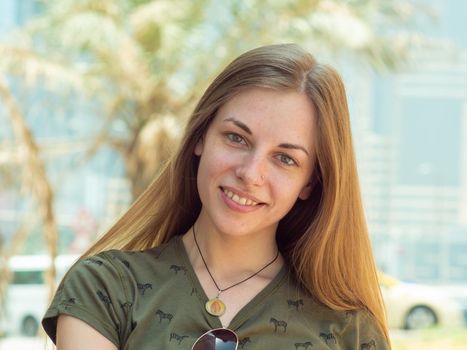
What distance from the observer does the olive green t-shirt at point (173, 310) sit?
2057 millimetres

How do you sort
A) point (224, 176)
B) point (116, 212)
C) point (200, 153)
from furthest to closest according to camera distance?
point (116, 212), point (200, 153), point (224, 176)

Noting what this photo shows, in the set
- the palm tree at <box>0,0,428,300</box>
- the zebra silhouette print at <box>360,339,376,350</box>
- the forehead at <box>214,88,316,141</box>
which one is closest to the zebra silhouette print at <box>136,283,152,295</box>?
the forehead at <box>214,88,316,141</box>

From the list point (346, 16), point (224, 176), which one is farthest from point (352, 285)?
point (346, 16)

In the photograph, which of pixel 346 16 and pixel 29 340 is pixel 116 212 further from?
pixel 346 16

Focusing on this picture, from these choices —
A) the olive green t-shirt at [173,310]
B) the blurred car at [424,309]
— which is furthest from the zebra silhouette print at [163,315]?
the blurred car at [424,309]

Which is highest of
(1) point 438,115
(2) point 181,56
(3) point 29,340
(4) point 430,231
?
(2) point 181,56

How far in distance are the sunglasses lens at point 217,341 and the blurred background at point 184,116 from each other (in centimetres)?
670

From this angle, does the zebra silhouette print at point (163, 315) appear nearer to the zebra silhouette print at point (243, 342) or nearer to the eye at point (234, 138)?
the zebra silhouette print at point (243, 342)

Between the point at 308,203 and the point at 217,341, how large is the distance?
0.44 m

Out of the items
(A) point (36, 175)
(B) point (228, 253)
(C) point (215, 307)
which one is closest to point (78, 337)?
(C) point (215, 307)

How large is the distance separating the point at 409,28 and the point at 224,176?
8.44 metres

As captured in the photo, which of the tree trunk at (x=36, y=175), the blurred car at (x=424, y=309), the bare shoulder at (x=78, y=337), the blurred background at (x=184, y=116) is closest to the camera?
the bare shoulder at (x=78, y=337)

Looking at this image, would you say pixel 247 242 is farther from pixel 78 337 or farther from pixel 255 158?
pixel 78 337

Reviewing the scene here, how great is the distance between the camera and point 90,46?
967 centimetres
